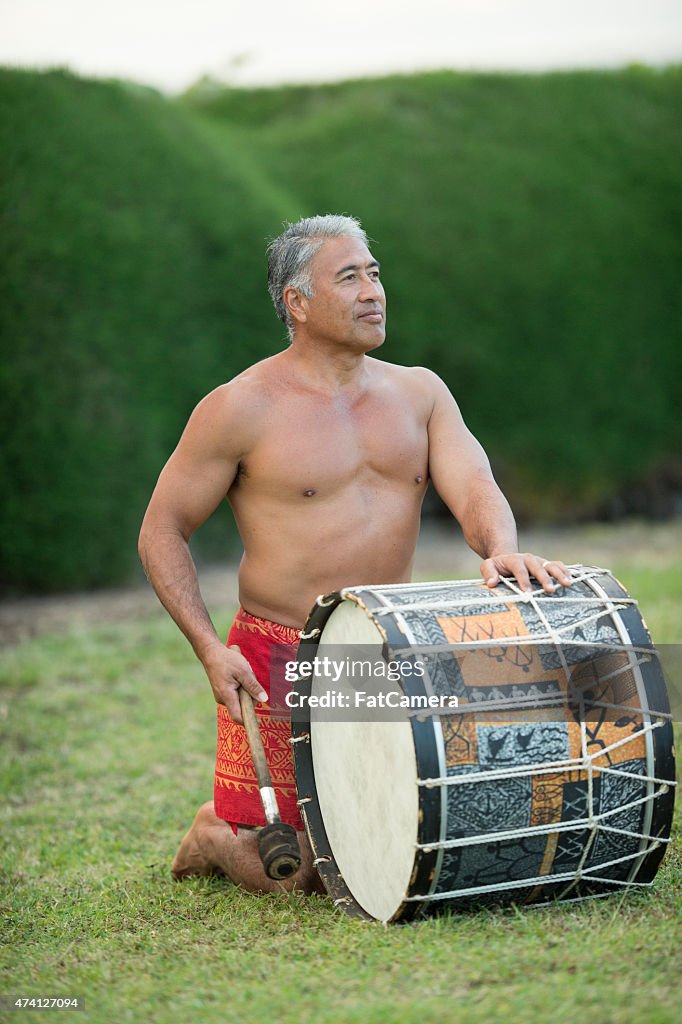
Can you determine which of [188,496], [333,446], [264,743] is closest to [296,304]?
[333,446]

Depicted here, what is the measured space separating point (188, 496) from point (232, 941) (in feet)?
3.76

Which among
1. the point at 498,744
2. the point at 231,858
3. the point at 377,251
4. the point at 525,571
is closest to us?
the point at 498,744

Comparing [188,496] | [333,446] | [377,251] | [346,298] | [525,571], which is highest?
[377,251]

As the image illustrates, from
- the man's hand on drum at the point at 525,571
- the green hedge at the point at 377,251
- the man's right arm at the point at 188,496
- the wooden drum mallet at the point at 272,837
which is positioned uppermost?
the green hedge at the point at 377,251

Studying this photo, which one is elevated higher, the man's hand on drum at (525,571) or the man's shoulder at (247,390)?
the man's shoulder at (247,390)

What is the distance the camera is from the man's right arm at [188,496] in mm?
3219

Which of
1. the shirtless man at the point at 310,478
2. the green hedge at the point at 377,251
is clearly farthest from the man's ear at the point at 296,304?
the green hedge at the point at 377,251

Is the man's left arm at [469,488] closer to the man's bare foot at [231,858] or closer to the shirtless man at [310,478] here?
the shirtless man at [310,478]

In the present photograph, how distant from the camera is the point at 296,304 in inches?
133

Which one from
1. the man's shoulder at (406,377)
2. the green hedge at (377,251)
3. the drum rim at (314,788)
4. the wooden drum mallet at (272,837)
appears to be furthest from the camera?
the green hedge at (377,251)

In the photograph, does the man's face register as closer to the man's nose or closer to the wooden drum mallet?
the man's nose

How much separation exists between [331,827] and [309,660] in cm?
42

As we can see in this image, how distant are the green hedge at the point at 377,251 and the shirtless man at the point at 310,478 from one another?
4083 millimetres

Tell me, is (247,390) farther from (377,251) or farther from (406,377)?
(377,251)
